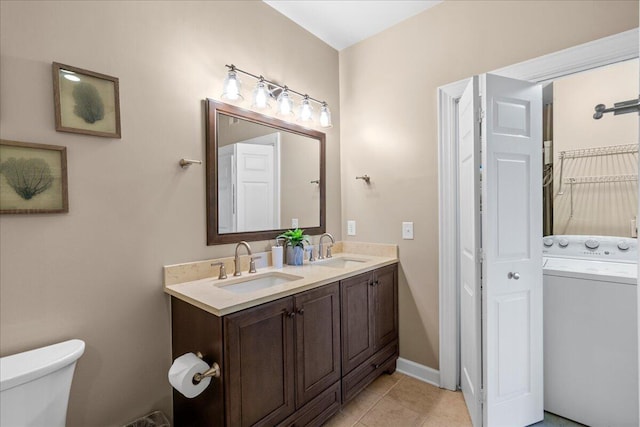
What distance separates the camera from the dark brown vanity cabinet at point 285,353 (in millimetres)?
1245

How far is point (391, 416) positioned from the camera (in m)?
1.80

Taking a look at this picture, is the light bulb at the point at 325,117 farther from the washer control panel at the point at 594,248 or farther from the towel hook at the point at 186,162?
the washer control panel at the point at 594,248

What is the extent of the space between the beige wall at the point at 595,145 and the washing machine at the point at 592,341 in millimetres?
410

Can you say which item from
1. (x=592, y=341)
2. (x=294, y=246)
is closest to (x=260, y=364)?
(x=294, y=246)

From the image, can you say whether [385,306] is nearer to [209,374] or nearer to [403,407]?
[403,407]

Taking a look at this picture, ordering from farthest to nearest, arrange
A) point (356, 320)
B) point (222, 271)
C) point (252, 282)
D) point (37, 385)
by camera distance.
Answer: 1. point (356, 320)
2. point (252, 282)
3. point (222, 271)
4. point (37, 385)

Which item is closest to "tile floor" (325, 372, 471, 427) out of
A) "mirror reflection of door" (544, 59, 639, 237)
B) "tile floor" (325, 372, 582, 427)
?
"tile floor" (325, 372, 582, 427)

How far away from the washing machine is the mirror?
5.25 ft

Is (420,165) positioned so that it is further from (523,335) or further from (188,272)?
(188,272)

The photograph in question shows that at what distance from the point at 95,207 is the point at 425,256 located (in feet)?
6.50

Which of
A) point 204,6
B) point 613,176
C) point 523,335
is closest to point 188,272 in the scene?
point 204,6

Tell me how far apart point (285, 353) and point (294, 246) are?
776 millimetres

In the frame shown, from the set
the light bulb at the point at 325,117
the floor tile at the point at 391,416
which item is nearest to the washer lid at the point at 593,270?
the floor tile at the point at 391,416

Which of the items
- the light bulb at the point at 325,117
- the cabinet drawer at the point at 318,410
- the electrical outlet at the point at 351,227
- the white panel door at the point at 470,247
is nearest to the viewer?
the cabinet drawer at the point at 318,410
